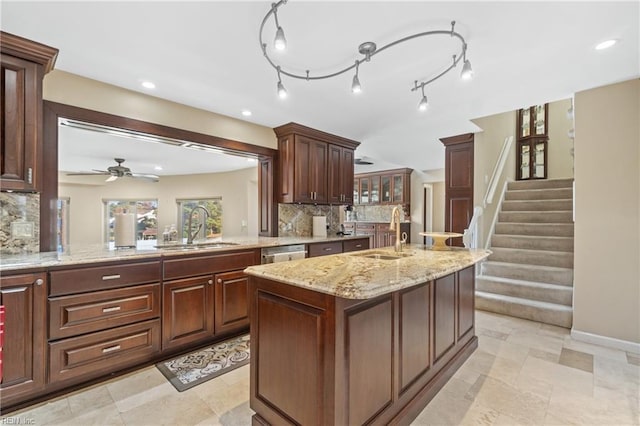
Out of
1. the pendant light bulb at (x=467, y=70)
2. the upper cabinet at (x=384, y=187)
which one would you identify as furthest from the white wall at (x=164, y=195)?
the pendant light bulb at (x=467, y=70)

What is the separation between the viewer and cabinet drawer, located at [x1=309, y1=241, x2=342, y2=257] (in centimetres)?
362

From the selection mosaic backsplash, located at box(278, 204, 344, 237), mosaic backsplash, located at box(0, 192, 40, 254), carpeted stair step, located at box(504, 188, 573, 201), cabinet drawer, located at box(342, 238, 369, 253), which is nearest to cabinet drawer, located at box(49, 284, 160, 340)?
mosaic backsplash, located at box(0, 192, 40, 254)

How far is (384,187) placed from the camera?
7.82 metres

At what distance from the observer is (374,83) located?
8.63 feet

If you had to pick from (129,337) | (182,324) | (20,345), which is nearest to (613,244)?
(182,324)

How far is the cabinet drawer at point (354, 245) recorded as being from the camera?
162 inches

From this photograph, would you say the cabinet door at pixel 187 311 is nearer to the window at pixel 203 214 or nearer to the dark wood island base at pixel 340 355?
the dark wood island base at pixel 340 355

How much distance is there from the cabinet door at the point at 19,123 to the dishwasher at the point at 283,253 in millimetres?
1911

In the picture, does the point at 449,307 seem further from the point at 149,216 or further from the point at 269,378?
the point at 149,216

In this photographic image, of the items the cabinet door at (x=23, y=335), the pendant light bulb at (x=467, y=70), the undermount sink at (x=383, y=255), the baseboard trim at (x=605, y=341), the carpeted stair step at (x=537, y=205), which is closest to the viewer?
the cabinet door at (x=23, y=335)

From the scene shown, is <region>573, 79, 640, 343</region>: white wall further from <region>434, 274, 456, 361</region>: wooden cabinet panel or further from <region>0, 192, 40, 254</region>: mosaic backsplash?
<region>0, 192, 40, 254</region>: mosaic backsplash

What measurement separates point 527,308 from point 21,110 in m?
5.09

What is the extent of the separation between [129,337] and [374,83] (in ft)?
9.67

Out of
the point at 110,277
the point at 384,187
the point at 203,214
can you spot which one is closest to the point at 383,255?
the point at 110,277
